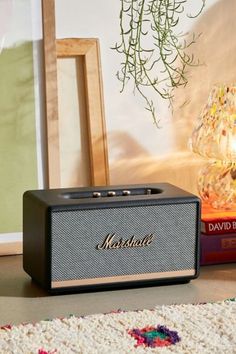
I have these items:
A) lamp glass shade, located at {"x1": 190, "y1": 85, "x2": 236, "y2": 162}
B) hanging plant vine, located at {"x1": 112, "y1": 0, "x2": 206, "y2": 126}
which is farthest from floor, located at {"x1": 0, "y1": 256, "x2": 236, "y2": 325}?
hanging plant vine, located at {"x1": 112, "y1": 0, "x2": 206, "y2": 126}

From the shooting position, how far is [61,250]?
207cm

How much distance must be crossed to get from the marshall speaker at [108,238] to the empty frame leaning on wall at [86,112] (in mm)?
330

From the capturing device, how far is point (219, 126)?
7.87 feet

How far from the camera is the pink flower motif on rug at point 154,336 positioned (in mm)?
1775

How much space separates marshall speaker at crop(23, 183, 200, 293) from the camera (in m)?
2.07

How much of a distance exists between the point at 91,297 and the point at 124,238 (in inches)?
5.8

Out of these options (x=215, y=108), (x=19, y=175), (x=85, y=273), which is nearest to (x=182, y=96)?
(x=215, y=108)

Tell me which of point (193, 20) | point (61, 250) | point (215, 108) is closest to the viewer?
point (61, 250)

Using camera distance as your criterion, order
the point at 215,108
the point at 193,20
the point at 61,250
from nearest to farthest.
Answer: the point at 61,250
the point at 215,108
the point at 193,20

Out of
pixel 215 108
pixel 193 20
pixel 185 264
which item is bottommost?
pixel 185 264

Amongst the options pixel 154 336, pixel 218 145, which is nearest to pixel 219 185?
pixel 218 145

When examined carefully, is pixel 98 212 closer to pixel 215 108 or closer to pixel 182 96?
pixel 215 108

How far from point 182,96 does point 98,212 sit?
0.67 meters

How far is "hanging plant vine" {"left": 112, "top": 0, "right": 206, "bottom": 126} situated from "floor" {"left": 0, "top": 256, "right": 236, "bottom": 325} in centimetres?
58
